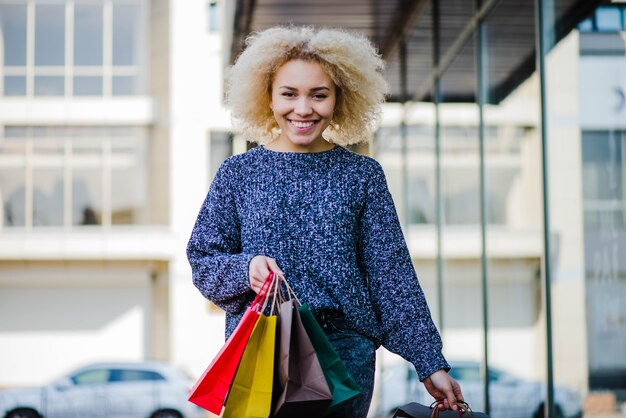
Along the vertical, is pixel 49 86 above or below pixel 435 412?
above

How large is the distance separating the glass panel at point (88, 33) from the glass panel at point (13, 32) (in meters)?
1.17

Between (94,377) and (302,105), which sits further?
(94,377)

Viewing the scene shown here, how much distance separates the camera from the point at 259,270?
2.36 metres

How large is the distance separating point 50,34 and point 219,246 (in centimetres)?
2311

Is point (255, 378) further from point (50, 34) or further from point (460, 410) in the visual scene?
point (50, 34)

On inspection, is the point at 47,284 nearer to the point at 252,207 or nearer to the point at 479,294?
the point at 479,294

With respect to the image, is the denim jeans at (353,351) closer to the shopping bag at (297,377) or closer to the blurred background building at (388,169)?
the shopping bag at (297,377)

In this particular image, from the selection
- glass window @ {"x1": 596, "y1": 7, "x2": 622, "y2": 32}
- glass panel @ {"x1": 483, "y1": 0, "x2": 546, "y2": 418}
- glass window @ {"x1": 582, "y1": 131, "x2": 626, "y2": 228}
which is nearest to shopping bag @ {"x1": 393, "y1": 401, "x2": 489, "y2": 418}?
glass window @ {"x1": 582, "y1": 131, "x2": 626, "y2": 228}

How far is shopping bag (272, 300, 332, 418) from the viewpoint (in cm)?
214

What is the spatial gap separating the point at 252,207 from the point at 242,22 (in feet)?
24.1

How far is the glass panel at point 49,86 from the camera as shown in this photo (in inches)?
940

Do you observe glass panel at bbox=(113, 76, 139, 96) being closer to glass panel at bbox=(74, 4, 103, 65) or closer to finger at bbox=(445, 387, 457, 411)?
glass panel at bbox=(74, 4, 103, 65)

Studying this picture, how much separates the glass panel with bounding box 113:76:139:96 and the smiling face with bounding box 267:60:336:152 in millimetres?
21949

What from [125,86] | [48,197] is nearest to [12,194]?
[48,197]
